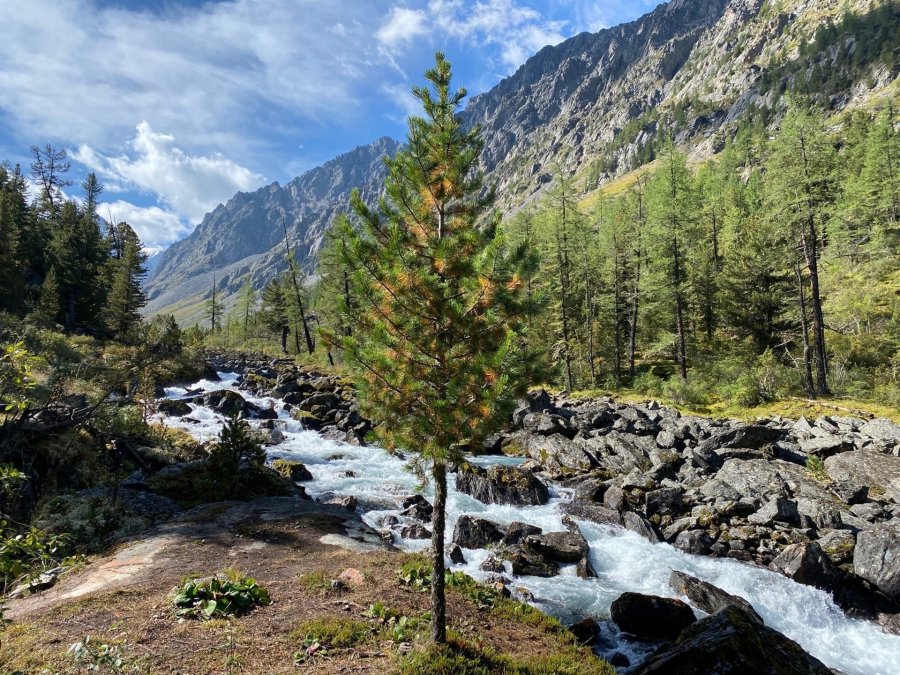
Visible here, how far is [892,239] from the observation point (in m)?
42.1

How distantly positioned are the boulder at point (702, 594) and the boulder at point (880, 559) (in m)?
3.25

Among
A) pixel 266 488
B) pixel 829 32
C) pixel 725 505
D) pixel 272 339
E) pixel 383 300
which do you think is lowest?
pixel 725 505

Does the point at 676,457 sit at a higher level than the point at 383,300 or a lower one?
lower

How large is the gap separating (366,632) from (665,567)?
982 centimetres

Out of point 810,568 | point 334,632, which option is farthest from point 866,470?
point 334,632

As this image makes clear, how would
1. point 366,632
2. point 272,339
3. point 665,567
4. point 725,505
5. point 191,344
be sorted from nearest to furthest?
point 366,632, point 665,567, point 725,505, point 191,344, point 272,339

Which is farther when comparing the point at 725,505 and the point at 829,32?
the point at 829,32

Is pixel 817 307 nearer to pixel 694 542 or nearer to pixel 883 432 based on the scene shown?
pixel 883 432

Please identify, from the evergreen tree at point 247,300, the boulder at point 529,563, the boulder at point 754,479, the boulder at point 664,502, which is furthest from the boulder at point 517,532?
the evergreen tree at point 247,300

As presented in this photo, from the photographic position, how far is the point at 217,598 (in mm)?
8086

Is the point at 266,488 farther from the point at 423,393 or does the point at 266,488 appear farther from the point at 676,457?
the point at 676,457

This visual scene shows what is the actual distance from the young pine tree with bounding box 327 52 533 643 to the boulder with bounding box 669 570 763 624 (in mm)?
8006

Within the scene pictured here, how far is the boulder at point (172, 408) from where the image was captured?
2791 centimetres

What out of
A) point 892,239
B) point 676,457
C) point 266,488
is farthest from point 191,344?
point 892,239
